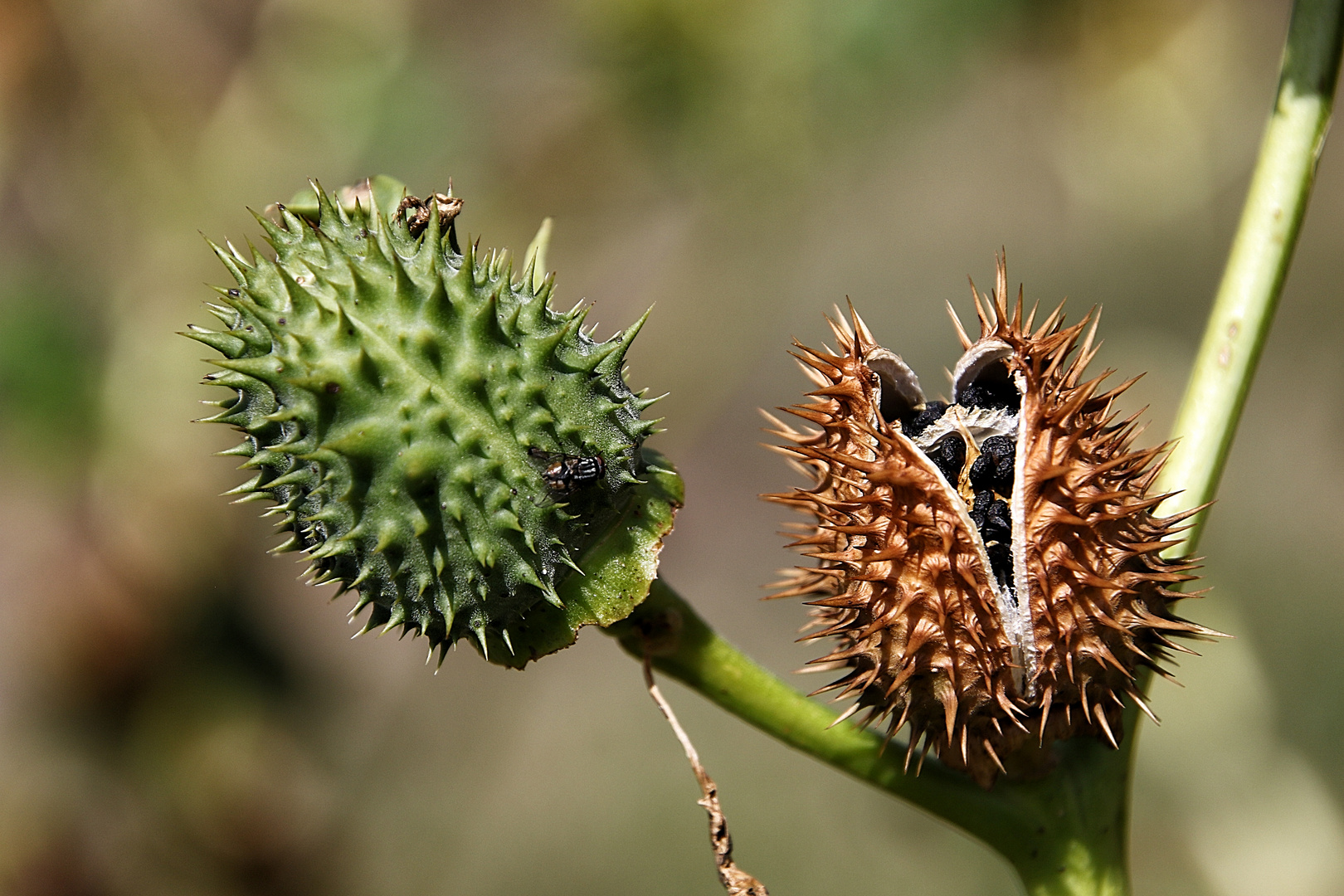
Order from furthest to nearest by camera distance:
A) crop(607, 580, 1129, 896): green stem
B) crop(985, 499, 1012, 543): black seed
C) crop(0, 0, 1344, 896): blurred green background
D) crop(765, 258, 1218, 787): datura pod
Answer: crop(0, 0, 1344, 896): blurred green background, crop(607, 580, 1129, 896): green stem, crop(985, 499, 1012, 543): black seed, crop(765, 258, 1218, 787): datura pod

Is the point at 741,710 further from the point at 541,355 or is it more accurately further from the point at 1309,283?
the point at 1309,283

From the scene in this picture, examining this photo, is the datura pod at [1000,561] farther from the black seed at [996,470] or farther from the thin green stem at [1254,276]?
the thin green stem at [1254,276]

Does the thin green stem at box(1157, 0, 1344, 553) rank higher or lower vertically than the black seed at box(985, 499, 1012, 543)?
higher

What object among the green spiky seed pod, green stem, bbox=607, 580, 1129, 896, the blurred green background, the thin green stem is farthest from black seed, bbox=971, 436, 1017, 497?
the blurred green background

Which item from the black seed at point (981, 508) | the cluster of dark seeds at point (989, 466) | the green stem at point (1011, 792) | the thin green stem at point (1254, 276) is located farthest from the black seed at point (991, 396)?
the green stem at point (1011, 792)

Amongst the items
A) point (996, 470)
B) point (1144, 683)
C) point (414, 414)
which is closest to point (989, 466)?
point (996, 470)

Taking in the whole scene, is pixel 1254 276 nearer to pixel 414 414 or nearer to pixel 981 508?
pixel 981 508

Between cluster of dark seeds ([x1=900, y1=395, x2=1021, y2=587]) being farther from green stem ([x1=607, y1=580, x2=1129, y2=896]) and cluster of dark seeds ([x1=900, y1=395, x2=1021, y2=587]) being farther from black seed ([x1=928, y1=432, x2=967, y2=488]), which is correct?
green stem ([x1=607, y1=580, x2=1129, y2=896])
